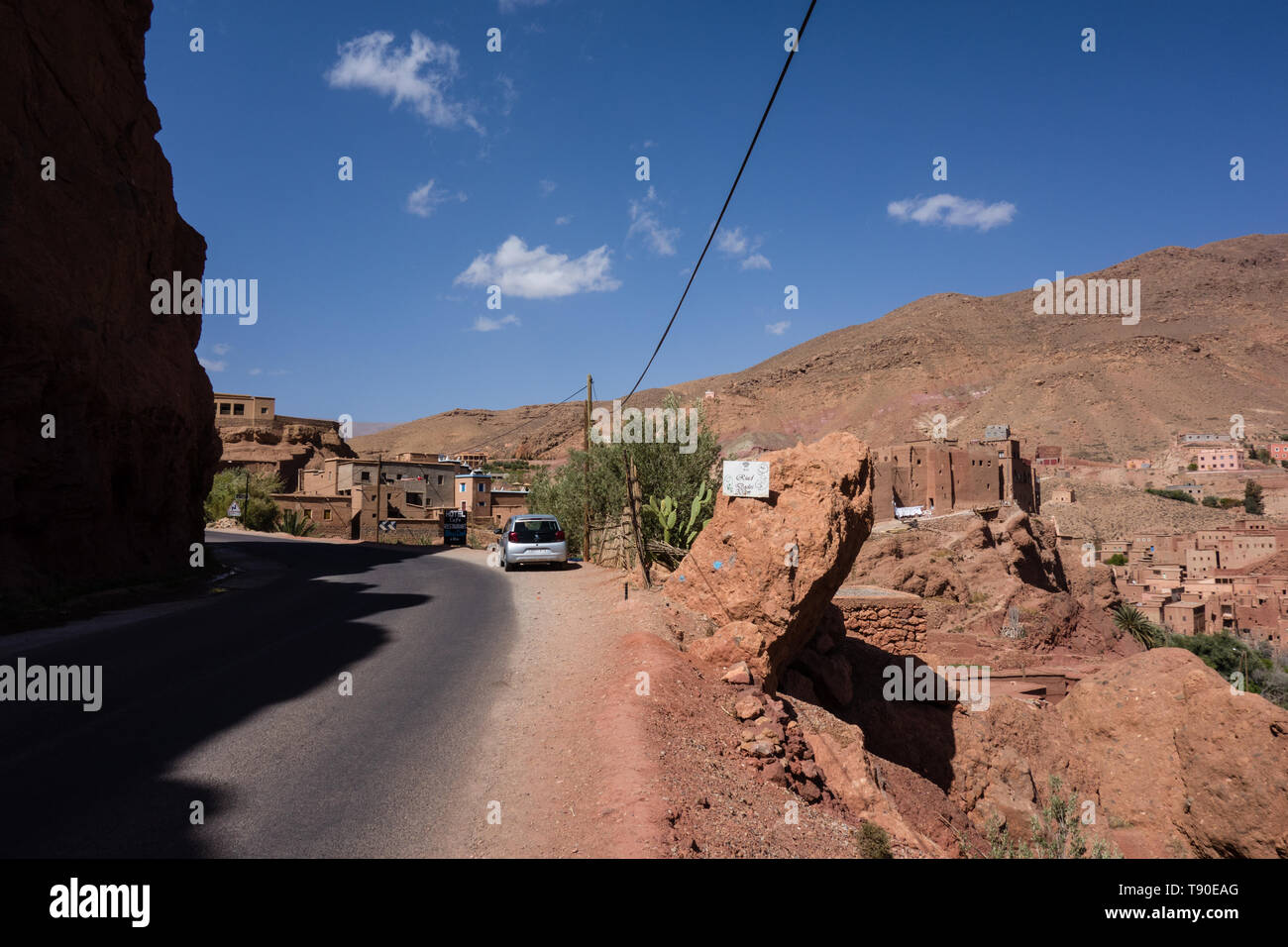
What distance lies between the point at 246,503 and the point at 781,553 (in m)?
43.0

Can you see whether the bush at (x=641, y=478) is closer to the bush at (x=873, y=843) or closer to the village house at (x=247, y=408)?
the bush at (x=873, y=843)

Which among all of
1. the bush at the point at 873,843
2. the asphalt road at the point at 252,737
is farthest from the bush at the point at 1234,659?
the asphalt road at the point at 252,737

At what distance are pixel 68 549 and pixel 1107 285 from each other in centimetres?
17934

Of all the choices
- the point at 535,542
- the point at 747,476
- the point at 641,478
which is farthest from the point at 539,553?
the point at 747,476

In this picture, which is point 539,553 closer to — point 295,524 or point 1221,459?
point 295,524

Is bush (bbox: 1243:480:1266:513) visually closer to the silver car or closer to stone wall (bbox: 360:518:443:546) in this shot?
stone wall (bbox: 360:518:443:546)

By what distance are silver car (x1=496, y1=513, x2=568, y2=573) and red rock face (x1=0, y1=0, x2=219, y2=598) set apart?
789 cm

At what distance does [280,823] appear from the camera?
4.28 m

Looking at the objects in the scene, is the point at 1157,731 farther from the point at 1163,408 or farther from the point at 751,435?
the point at 1163,408

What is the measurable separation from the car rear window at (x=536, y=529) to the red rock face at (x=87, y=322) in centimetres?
812

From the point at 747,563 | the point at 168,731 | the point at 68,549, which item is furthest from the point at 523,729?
the point at 68,549

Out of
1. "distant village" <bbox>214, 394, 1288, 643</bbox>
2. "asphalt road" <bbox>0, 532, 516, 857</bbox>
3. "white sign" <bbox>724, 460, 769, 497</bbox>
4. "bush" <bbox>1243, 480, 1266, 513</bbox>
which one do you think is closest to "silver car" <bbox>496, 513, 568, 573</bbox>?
"asphalt road" <bbox>0, 532, 516, 857</bbox>

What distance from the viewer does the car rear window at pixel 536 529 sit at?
19.5 m

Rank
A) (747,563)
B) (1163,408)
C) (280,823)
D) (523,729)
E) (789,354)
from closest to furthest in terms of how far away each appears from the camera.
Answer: (280,823) → (523,729) → (747,563) → (1163,408) → (789,354)
